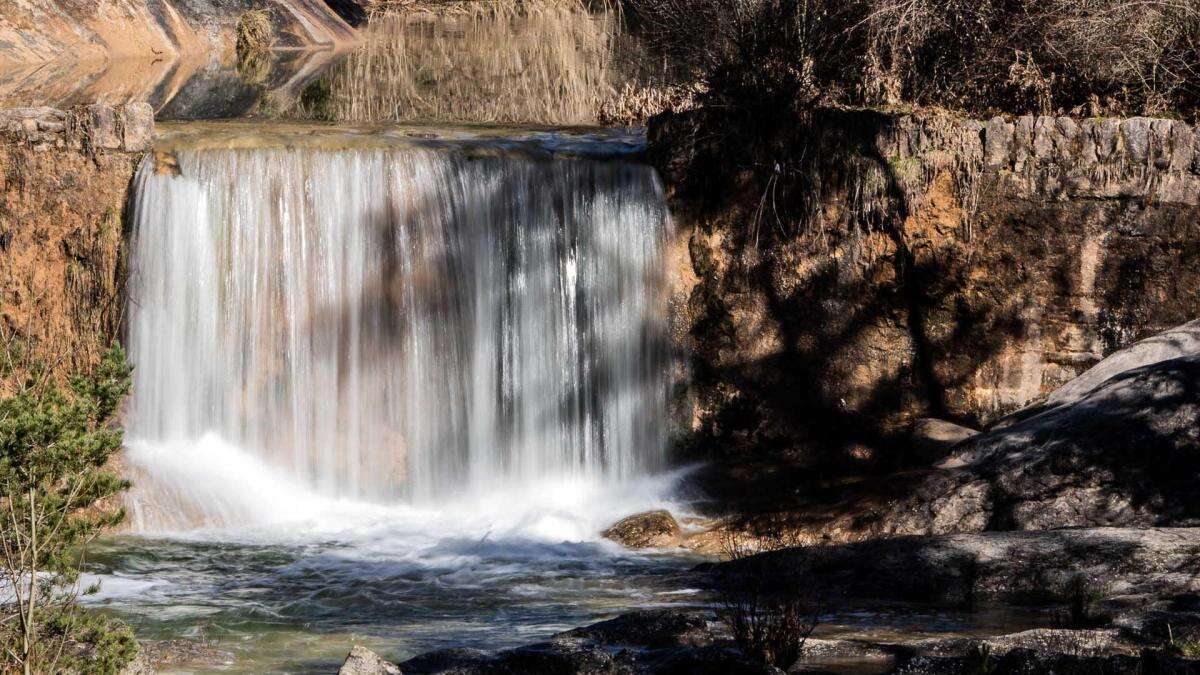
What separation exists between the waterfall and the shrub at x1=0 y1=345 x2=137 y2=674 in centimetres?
476

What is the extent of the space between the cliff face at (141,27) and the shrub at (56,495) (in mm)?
18148

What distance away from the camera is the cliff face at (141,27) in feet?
70.8

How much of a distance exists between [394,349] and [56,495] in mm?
5567

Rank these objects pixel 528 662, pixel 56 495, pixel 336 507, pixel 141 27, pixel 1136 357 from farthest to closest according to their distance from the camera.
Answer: pixel 141 27 < pixel 336 507 < pixel 1136 357 < pixel 528 662 < pixel 56 495

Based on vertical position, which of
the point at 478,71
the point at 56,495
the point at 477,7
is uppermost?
the point at 477,7

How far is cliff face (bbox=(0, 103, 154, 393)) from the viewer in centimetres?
960

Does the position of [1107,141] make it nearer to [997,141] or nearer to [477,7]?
[997,141]

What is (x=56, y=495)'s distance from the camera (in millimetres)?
4707

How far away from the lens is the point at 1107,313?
Result: 984 centimetres

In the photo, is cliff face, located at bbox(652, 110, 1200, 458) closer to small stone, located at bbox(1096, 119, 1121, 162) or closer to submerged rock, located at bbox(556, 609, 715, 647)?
small stone, located at bbox(1096, 119, 1121, 162)

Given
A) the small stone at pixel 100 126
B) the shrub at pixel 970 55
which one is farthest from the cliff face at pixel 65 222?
the shrub at pixel 970 55

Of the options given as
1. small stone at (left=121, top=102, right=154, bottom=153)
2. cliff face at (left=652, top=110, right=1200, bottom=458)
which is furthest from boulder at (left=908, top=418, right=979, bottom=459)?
small stone at (left=121, top=102, right=154, bottom=153)

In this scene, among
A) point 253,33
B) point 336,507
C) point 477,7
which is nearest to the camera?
point 336,507

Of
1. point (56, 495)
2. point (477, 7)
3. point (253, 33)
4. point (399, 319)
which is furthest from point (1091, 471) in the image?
point (477, 7)
